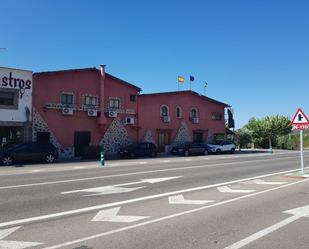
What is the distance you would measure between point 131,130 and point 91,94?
5766 millimetres

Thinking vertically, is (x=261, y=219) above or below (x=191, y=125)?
below

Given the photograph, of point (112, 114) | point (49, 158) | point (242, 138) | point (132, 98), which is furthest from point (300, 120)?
point (242, 138)

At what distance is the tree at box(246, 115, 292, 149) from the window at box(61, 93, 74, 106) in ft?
111

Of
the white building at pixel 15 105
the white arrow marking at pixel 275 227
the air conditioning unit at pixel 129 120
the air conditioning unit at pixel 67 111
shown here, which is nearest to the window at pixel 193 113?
the air conditioning unit at pixel 129 120

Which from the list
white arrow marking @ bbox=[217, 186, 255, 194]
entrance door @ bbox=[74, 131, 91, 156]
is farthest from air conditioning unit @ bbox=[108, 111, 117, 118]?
white arrow marking @ bbox=[217, 186, 255, 194]

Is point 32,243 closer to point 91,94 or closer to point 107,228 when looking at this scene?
point 107,228

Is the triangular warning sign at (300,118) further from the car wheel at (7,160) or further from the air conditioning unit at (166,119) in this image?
the air conditioning unit at (166,119)

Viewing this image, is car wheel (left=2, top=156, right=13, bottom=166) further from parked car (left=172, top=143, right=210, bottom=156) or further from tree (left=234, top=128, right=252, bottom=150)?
tree (left=234, top=128, right=252, bottom=150)

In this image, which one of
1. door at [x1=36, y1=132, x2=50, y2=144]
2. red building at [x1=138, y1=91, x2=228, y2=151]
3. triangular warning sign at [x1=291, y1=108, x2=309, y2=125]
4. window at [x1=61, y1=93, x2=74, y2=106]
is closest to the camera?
triangular warning sign at [x1=291, y1=108, x2=309, y2=125]

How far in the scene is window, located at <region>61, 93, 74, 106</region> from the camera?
35100mm

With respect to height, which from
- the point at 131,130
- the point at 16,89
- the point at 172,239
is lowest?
the point at 172,239

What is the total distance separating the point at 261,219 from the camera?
8172 millimetres

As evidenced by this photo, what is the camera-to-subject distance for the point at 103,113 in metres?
37.2

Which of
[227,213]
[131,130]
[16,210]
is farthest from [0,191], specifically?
[131,130]
